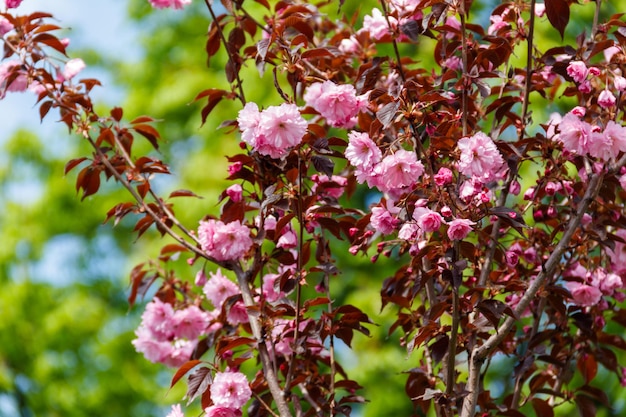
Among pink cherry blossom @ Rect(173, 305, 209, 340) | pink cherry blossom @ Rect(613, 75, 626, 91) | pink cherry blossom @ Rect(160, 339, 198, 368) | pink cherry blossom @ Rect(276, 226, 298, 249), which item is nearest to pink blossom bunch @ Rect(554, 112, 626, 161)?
pink cherry blossom @ Rect(613, 75, 626, 91)

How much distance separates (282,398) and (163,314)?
21.1 inches

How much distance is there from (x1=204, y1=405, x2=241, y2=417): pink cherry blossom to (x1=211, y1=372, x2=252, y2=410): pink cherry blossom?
0.01 meters

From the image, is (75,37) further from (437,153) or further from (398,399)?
(437,153)

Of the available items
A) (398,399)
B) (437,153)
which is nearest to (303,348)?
(437,153)

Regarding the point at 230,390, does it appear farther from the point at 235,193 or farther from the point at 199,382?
the point at 235,193

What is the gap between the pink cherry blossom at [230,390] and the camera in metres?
1.79

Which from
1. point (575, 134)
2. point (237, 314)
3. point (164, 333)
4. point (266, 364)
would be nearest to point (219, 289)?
point (237, 314)

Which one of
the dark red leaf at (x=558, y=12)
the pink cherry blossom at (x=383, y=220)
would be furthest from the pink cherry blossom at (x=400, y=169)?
the dark red leaf at (x=558, y=12)

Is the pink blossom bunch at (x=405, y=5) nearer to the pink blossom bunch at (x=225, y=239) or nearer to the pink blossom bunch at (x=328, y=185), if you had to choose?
the pink blossom bunch at (x=328, y=185)

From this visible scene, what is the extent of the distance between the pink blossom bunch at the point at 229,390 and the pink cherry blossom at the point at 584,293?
83 centimetres

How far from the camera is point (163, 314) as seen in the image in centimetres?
228

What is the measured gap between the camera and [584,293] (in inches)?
82.1

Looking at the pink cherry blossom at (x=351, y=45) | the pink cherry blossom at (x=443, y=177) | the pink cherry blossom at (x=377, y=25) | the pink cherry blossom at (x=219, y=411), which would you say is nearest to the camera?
the pink cherry blossom at (x=443, y=177)

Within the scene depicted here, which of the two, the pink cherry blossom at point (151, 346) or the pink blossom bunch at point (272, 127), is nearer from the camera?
the pink blossom bunch at point (272, 127)
